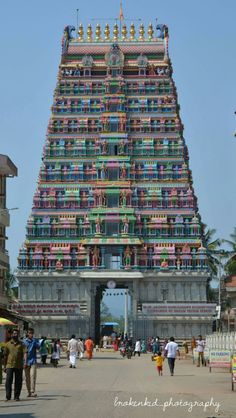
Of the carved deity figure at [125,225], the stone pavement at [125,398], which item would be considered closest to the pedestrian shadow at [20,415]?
the stone pavement at [125,398]

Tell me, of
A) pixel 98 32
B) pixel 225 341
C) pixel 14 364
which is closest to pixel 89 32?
pixel 98 32

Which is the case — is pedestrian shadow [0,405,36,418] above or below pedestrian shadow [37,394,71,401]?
below

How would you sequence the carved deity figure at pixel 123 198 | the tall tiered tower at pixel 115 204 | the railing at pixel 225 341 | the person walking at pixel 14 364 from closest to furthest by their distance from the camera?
1. the person walking at pixel 14 364
2. the railing at pixel 225 341
3. the tall tiered tower at pixel 115 204
4. the carved deity figure at pixel 123 198

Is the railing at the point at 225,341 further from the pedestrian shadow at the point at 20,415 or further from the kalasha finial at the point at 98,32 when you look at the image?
the kalasha finial at the point at 98,32

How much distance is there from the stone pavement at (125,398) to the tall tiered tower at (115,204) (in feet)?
151

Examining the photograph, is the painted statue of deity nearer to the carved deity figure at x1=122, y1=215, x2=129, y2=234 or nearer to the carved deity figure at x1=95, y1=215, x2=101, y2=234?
the carved deity figure at x1=95, y1=215, x2=101, y2=234

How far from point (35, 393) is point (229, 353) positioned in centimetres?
1453

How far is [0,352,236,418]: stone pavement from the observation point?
19938mm

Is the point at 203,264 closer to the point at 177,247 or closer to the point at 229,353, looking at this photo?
the point at 177,247

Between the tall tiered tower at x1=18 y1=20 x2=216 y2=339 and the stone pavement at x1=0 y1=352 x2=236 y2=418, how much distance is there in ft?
151

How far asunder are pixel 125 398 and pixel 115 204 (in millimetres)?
61532

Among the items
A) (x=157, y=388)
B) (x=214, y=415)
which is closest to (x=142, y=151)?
(x=157, y=388)

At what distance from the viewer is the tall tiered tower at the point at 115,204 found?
Result: 8138cm

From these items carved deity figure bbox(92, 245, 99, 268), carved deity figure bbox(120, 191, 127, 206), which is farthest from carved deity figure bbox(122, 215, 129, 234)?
carved deity figure bbox(92, 245, 99, 268)
